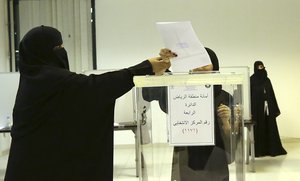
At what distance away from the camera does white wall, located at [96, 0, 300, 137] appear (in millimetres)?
5793

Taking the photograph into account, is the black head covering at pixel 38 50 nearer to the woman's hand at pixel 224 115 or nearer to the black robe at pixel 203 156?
the black robe at pixel 203 156

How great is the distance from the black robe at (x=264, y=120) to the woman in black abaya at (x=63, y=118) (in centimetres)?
357

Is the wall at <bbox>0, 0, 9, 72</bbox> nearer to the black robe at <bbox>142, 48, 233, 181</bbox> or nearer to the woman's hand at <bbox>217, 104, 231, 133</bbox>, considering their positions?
the black robe at <bbox>142, 48, 233, 181</bbox>

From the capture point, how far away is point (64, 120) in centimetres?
137

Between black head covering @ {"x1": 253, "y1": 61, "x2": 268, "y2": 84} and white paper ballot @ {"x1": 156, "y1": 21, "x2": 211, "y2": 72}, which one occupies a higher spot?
white paper ballot @ {"x1": 156, "y1": 21, "x2": 211, "y2": 72}

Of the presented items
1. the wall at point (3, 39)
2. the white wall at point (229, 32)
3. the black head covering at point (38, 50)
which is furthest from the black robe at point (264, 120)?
the black head covering at point (38, 50)

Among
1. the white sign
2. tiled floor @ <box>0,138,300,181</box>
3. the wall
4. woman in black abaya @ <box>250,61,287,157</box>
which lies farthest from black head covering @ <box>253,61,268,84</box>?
the white sign

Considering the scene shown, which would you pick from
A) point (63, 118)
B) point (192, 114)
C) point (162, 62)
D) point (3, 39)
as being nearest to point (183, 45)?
point (162, 62)

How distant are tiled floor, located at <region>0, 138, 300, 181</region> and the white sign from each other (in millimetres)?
2785

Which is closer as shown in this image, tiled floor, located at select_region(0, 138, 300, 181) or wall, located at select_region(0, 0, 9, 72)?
tiled floor, located at select_region(0, 138, 300, 181)

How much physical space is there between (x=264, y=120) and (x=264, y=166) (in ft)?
1.90

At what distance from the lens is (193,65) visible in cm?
126

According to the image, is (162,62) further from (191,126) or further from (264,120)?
(264,120)

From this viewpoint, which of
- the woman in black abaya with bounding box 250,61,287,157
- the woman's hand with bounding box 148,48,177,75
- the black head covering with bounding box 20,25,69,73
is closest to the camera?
the woman's hand with bounding box 148,48,177,75
